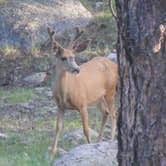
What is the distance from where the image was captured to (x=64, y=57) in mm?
10891

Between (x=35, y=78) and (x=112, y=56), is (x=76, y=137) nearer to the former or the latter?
(x=35, y=78)

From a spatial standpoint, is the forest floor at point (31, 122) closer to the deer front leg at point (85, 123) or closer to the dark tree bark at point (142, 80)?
the deer front leg at point (85, 123)

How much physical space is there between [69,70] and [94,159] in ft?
13.2

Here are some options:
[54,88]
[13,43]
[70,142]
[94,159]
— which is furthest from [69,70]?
[13,43]

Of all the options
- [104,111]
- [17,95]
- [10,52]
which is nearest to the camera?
[104,111]

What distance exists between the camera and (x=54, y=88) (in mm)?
10945

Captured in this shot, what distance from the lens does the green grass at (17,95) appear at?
13658 millimetres

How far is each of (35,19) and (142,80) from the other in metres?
12.5

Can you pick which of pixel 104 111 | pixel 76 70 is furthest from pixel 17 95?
pixel 76 70

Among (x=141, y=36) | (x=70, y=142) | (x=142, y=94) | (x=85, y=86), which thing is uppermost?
(x=141, y=36)

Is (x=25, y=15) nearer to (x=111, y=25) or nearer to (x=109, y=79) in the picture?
(x=111, y=25)

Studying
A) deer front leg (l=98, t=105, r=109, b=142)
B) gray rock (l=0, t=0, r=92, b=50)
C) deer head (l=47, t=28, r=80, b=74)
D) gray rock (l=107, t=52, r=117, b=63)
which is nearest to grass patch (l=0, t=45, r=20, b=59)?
gray rock (l=0, t=0, r=92, b=50)

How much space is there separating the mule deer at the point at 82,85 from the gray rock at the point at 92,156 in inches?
119

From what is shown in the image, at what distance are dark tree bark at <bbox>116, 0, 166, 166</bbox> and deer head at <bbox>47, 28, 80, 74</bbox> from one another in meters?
6.19
